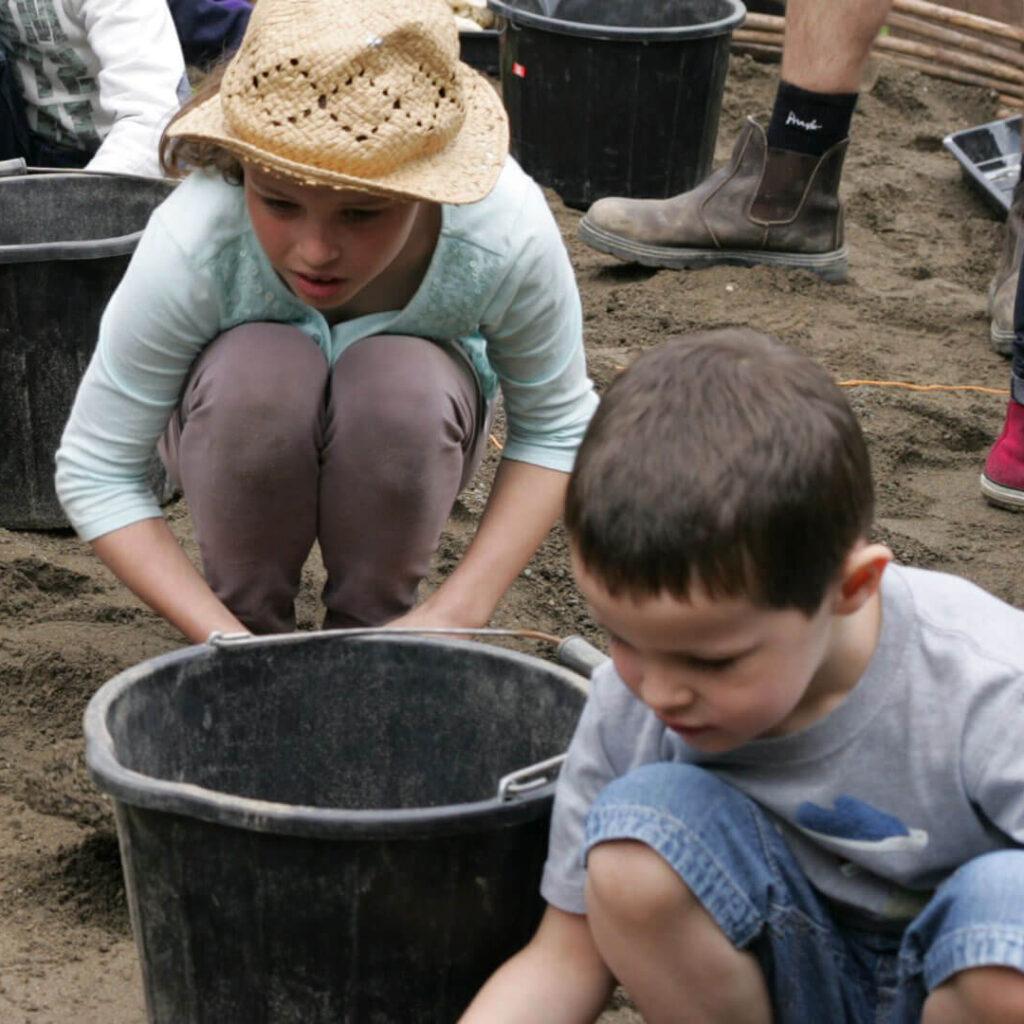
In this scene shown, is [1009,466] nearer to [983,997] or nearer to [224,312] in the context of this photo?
[224,312]

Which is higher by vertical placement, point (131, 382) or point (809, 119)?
point (131, 382)

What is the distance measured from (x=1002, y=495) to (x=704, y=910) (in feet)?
5.20

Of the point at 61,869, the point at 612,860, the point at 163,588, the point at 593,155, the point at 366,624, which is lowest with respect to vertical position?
the point at 593,155

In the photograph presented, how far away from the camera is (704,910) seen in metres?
1.25

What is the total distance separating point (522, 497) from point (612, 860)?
67 centimetres

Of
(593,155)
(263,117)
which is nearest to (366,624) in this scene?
(263,117)

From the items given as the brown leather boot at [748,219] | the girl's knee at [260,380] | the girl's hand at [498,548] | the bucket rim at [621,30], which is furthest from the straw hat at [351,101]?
the bucket rim at [621,30]

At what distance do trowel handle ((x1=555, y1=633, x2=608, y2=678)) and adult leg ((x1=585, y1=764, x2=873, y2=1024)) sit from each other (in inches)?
10.6

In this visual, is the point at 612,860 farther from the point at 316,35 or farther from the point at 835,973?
the point at 316,35

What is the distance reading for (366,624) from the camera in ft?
6.10

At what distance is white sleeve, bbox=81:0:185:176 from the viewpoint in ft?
8.76

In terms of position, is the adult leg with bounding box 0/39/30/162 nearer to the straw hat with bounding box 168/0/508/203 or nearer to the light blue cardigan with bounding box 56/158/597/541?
the light blue cardigan with bounding box 56/158/597/541

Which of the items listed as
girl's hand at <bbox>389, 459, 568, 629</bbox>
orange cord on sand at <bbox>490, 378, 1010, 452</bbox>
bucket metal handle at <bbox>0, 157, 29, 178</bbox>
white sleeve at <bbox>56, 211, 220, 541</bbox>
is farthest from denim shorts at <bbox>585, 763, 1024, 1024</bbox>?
orange cord on sand at <bbox>490, 378, 1010, 452</bbox>

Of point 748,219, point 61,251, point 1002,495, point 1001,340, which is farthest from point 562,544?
point 748,219
